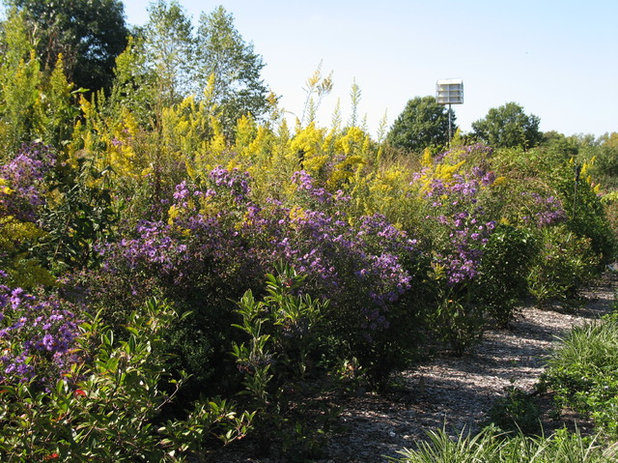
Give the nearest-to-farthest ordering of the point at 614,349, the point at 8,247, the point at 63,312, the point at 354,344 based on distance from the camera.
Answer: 1. the point at 63,312
2. the point at 8,247
3. the point at 354,344
4. the point at 614,349

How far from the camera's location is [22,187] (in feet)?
9.84

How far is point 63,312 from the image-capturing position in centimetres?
258

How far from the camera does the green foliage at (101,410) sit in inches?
82.0

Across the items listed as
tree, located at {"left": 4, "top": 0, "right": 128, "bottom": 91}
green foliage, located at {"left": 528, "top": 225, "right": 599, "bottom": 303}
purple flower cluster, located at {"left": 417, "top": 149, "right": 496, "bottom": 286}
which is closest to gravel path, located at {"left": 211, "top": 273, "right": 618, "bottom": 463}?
purple flower cluster, located at {"left": 417, "top": 149, "right": 496, "bottom": 286}

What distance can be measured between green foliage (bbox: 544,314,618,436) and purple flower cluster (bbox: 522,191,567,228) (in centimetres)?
384

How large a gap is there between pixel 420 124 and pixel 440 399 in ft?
136

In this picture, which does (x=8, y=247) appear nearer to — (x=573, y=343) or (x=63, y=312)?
(x=63, y=312)

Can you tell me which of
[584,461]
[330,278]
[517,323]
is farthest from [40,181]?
[517,323]

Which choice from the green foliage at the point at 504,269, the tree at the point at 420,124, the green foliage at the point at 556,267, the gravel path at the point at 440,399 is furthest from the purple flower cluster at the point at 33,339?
the tree at the point at 420,124

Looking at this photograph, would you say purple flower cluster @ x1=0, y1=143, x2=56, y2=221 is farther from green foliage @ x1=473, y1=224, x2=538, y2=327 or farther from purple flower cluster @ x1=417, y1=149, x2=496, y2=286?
green foliage @ x1=473, y1=224, x2=538, y2=327

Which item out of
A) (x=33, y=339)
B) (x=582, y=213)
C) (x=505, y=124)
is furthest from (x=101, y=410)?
(x=505, y=124)

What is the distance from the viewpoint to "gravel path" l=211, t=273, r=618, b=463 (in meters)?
3.59

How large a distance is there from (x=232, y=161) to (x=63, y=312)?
Result: 207cm

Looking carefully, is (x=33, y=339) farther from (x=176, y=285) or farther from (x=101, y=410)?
(x=176, y=285)
